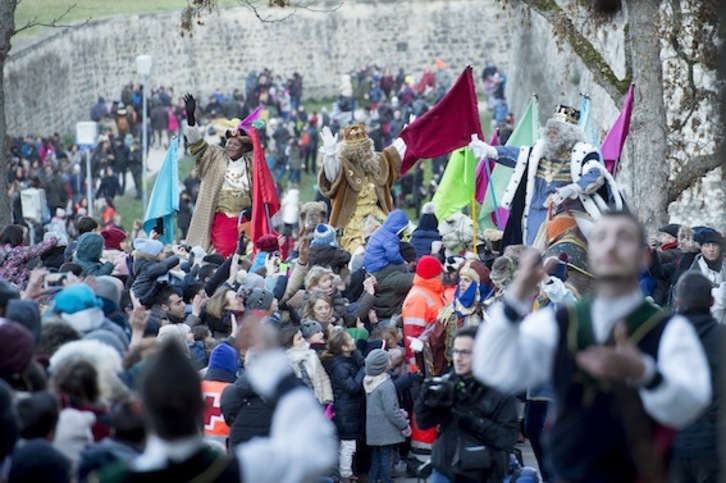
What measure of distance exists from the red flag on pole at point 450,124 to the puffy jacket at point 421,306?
12.6 ft

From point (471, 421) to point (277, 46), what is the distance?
5269cm

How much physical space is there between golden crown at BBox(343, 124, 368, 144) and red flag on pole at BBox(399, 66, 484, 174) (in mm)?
409

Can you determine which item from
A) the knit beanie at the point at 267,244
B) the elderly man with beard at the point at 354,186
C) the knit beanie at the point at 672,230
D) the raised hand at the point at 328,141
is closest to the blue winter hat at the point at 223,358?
the knit beanie at the point at 267,244

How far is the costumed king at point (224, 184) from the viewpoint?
17.8 meters

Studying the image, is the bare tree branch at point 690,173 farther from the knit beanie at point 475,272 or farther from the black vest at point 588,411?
the black vest at point 588,411

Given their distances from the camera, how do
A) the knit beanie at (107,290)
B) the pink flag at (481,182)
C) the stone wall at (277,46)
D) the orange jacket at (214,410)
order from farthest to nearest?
the stone wall at (277,46) → the pink flag at (481,182) → the orange jacket at (214,410) → the knit beanie at (107,290)

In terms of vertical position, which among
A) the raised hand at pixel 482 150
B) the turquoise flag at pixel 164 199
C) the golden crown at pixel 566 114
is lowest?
the turquoise flag at pixel 164 199

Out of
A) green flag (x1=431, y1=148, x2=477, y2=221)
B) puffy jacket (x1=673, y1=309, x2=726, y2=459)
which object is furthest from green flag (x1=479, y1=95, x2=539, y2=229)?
puffy jacket (x1=673, y1=309, x2=726, y2=459)

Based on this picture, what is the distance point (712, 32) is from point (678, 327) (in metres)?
14.2

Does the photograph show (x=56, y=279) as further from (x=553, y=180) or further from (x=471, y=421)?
(x=553, y=180)

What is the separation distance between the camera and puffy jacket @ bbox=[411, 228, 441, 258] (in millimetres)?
15805

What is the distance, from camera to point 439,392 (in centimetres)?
936

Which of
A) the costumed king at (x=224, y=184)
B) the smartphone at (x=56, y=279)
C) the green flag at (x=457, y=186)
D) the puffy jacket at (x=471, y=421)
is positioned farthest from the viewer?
the costumed king at (x=224, y=184)

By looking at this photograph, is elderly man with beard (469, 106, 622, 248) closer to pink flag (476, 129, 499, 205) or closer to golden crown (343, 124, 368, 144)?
golden crown (343, 124, 368, 144)
